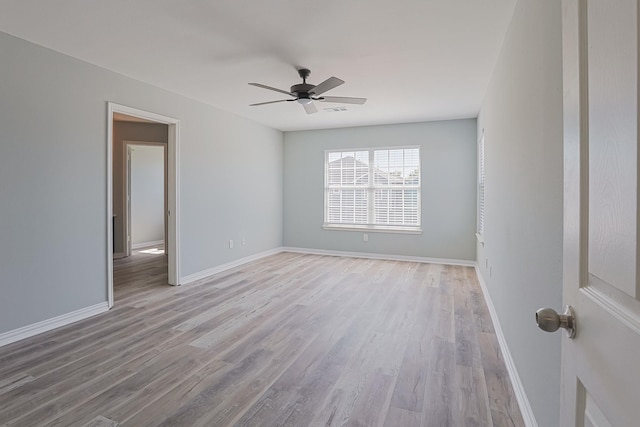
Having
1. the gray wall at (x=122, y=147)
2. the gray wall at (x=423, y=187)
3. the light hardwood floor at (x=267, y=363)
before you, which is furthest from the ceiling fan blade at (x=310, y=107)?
the gray wall at (x=122, y=147)

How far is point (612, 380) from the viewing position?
560 millimetres

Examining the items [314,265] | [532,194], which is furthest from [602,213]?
[314,265]

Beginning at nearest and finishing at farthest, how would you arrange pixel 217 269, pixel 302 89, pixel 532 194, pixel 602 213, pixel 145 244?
pixel 602 213
pixel 532 194
pixel 302 89
pixel 217 269
pixel 145 244

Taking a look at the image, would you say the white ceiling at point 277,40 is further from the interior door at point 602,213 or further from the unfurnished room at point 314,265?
the interior door at point 602,213

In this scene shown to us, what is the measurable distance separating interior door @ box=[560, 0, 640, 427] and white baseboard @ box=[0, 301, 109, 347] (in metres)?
3.67

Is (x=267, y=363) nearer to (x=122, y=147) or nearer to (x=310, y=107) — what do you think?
(x=310, y=107)

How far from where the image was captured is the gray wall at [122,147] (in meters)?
6.14

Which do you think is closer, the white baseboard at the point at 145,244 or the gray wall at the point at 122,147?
the gray wall at the point at 122,147

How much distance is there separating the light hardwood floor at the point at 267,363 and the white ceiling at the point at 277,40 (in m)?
2.49

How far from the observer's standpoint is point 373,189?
250 inches

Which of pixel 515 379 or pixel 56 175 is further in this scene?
pixel 56 175

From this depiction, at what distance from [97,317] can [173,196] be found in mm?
1659

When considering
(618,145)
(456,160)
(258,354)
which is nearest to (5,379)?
(258,354)

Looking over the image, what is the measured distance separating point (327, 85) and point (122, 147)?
4894 mm
